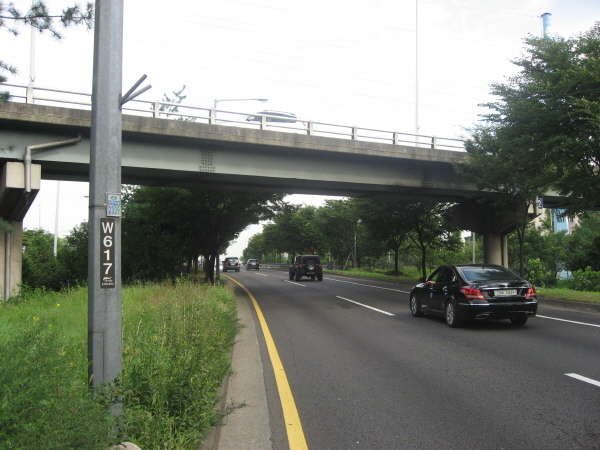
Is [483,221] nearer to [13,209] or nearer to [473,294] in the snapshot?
[473,294]

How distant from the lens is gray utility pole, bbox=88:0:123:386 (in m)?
4.31

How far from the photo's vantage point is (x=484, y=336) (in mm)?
10500

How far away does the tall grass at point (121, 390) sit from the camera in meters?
3.06

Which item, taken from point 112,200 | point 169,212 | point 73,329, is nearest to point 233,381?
point 73,329

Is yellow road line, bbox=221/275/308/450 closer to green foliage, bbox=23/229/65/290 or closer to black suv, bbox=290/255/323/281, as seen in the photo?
green foliage, bbox=23/229/65/290

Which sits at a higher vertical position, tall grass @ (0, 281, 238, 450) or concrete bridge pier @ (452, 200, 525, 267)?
concrete bridge pier @ (452, 200, 525, 267)

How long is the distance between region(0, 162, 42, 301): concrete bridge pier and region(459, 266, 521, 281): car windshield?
13.5 meters

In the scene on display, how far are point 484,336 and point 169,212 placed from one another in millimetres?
19616

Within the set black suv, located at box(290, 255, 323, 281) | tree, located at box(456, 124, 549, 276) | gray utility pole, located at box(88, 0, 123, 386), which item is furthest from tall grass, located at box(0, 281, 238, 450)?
black suv, located at box(290, 255, 323, 281)

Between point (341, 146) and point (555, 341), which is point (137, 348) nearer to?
point (555, 341)

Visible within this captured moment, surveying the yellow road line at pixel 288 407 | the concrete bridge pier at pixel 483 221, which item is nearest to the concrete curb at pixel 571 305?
the concrete bridge pier at pixel 483 221

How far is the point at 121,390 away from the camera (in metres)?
4.30

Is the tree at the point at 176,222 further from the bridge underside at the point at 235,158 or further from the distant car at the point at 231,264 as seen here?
the distant car at the point at 231,264

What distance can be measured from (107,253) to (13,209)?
16461mm
